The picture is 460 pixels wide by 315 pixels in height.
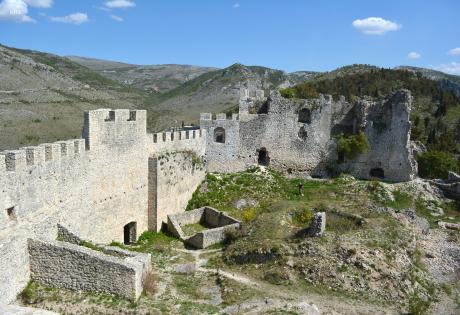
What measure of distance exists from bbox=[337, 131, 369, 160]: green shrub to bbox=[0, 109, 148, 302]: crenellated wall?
13582 mm

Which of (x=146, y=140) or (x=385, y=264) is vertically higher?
(x=146, y=140)

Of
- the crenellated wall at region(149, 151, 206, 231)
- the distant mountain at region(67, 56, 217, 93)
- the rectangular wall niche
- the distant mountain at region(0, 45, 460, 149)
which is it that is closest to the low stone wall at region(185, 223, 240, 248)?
the crenellated wall at region(149, 151, 206, 231)

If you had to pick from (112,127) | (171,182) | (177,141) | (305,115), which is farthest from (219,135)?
(112,127)

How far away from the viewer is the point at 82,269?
512 inches

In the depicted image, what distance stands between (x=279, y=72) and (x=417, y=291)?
8073cm

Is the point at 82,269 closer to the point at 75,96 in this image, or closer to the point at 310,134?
the point at 310,134

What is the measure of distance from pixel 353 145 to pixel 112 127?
16446 millimetres

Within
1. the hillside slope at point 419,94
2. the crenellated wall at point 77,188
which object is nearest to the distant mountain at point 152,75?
the hillside slope at point 419,94

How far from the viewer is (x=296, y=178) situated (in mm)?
28438

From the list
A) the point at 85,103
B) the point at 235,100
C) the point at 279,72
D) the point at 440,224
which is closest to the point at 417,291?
the point at 440,224

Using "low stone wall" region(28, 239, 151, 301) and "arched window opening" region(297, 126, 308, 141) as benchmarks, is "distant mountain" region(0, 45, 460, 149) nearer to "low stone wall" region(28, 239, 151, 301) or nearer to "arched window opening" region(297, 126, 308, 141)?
"arched window opening" region(297, 126, 308, 141)

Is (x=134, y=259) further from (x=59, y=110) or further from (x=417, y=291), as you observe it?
(x=59, y=110)

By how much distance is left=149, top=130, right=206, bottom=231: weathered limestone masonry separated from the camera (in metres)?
21.0

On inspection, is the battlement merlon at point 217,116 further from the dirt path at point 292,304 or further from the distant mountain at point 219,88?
the distant mountain at point 219,88
